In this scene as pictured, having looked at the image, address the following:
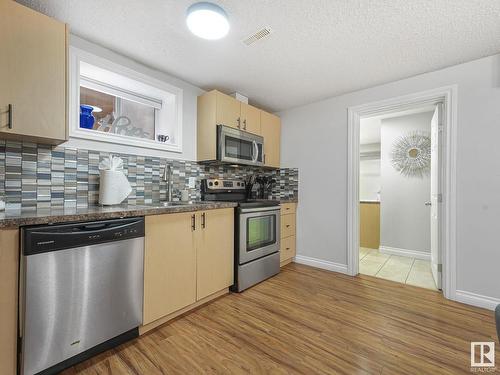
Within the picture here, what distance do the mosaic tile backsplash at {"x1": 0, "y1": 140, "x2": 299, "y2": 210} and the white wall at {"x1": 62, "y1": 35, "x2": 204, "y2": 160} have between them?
0.19 feet

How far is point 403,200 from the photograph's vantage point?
381 centimetres

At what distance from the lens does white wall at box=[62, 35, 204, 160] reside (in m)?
1.91

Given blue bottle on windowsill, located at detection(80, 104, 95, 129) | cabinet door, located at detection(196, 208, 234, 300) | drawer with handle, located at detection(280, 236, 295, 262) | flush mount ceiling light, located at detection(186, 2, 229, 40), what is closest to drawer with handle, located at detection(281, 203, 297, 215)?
drawer with handle, located at detection(280, 236, 295, 262)

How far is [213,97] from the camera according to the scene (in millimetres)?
2602

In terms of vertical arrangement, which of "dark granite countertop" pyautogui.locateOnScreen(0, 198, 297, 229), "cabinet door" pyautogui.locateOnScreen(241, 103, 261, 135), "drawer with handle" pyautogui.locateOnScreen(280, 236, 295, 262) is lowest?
"drawer with handle" pyautogui.locateOnScreen(280, 236, 295, 262)

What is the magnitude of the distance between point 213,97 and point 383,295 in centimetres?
272

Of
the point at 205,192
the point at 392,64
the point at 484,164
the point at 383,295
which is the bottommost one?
the point at 383,295

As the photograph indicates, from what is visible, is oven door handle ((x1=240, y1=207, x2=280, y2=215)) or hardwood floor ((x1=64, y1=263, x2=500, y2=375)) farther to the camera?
oven door handle ((x1=240, y1=207, x2=280, y2=215))

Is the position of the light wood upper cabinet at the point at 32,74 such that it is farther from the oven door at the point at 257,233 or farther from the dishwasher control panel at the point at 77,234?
the oven door at the point at 257,233

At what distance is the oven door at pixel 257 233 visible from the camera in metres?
2.36

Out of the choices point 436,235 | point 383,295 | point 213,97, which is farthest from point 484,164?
point 213,97

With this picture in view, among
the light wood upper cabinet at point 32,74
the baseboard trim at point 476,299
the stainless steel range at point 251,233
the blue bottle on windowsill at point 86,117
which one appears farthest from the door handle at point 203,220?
the baseboard trim at point 476,299

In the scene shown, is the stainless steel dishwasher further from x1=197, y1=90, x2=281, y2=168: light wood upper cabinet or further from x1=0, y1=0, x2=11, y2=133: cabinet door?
x1=197, y1=90, x2=281, y2=168: light wood upper cabinet

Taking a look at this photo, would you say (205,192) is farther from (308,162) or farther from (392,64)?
(392,64)
